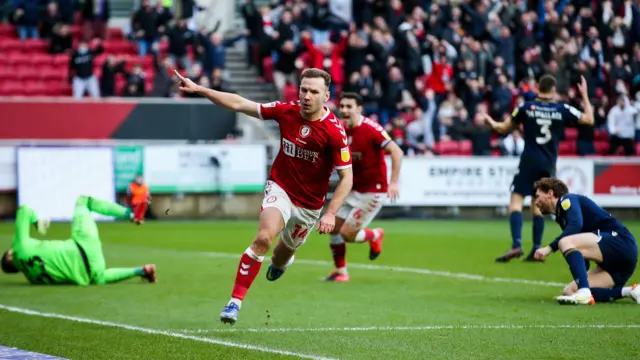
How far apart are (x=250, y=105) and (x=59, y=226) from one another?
14318 millimetres

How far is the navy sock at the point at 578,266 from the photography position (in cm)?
1077

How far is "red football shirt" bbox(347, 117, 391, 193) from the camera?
45.0 ft

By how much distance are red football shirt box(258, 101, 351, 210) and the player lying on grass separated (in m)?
2.98

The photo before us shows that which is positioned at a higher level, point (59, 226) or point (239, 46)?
point (239, 46)

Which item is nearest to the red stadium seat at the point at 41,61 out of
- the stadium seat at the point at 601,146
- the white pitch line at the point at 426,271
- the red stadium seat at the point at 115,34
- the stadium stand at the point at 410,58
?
the stadium stand at the point at 410,58

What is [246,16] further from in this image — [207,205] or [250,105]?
[250,105]

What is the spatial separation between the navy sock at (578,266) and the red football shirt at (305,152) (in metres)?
2.60

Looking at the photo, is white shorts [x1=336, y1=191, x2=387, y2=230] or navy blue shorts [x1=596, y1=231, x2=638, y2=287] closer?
navy blue shorts [x1=596, y1=231, x2=638, y2=287]

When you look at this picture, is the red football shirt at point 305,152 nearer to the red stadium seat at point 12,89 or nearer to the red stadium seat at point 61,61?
the red stadium seat at point 12,89

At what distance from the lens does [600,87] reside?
30938mm

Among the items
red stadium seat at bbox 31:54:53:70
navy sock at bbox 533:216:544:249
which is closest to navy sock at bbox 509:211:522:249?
navy sock at bbox 533:216:544:249

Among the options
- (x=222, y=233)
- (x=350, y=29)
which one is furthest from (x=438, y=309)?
(x=350, y=29)

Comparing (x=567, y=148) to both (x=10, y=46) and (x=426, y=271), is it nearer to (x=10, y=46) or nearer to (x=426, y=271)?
(x=10, y=46)

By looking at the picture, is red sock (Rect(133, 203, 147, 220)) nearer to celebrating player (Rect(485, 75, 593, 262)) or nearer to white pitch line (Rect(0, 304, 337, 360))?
white pitch line (Rect(0, 304, 337, 360))
